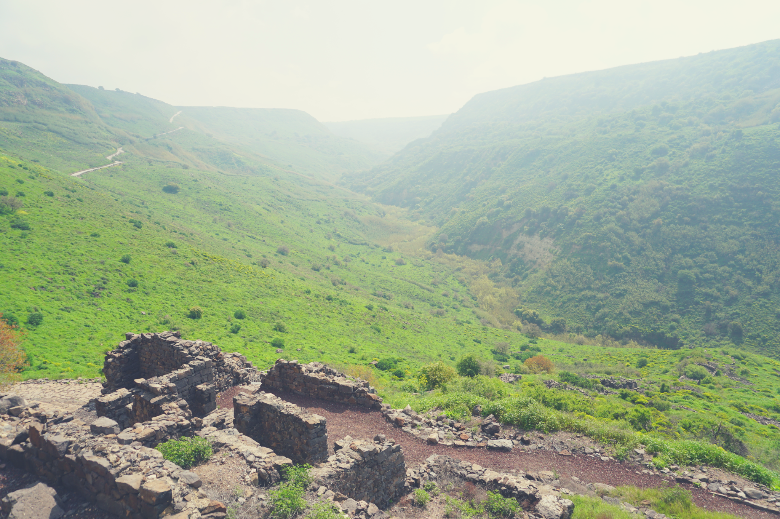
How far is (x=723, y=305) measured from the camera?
5191 centimetres

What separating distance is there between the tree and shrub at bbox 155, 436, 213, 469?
14.5m

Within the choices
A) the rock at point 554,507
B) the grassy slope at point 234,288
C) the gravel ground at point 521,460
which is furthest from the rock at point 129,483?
the grassy slope at point 234,288

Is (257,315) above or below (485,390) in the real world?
below

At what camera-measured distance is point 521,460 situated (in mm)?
14625

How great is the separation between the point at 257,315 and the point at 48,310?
16.4 meters

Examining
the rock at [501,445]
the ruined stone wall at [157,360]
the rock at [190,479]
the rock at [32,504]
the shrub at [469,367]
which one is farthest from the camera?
the shrub at [469,367]

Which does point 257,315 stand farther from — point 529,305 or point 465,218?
point 465,218

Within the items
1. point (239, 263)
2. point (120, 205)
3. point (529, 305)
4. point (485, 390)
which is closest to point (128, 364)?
point (485, 390)

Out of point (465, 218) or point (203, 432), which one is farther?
point (465, 218)

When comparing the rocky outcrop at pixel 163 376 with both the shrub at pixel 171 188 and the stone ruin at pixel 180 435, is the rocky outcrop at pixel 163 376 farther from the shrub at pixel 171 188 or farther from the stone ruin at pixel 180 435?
the shrub at pixel 171 188

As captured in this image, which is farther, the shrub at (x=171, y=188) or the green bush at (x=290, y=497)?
the shrub at (x=171, y=188)

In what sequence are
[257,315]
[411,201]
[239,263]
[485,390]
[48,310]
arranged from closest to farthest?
[485,390] < [48,310] < [257,315] < [239,263] < [411,201]

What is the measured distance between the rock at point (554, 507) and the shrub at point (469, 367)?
17.5 metres

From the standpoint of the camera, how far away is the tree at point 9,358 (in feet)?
61.0
